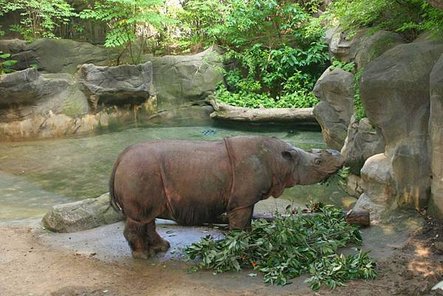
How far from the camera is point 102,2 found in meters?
19.3

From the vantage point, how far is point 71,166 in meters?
12.6

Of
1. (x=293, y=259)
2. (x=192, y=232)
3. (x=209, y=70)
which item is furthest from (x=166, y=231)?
(x=209, y=70)

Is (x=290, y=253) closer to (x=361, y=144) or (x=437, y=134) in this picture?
(x=437, y=134)

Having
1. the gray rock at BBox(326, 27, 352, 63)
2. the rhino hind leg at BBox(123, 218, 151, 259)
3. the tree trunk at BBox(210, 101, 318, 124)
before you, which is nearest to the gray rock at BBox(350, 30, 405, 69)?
the gray rock at BBox(326, 27, 352, 63)

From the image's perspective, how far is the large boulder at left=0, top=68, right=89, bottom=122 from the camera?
14.8 metres

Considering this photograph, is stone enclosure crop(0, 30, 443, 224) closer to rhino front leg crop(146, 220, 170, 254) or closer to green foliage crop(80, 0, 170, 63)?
green foliage crop(80, 0, 170, 63)

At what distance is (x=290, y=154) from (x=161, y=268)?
2068 millimetres

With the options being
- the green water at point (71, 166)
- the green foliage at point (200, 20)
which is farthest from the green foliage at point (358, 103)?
the green foliage at point (200, 20)

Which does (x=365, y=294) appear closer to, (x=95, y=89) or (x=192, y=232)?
Answer: (x=192, y=232)

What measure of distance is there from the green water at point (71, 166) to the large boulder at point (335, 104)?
131 cm

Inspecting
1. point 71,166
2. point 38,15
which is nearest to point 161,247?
point 71,166

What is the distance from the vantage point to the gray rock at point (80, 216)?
24.4 ft

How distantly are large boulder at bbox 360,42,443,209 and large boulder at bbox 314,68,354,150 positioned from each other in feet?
10.4

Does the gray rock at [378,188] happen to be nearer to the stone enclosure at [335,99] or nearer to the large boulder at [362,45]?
the stone enclosure at [335,99]
